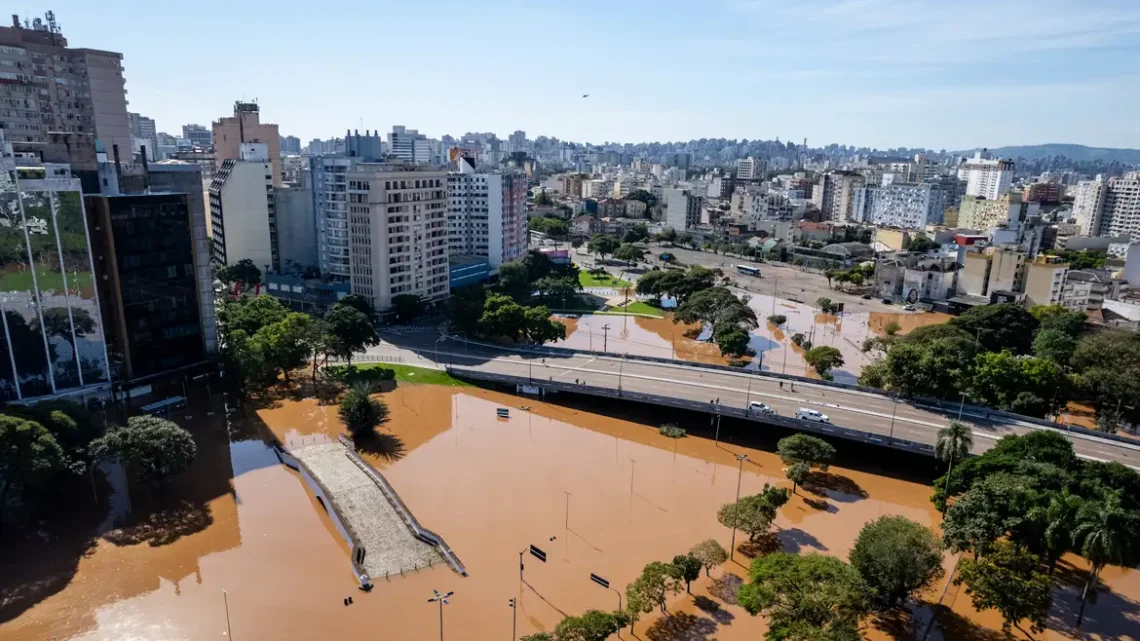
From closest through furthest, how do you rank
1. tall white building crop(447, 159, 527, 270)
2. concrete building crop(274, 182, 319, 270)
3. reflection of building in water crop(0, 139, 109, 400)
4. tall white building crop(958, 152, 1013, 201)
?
reflection of building in water crop(0, 139, 109, 400), concrete building crop(274, 182, 319, 270), tall white building crop(447, 159, 527, 270), tall white building crop(958, 152, 1013, 201)

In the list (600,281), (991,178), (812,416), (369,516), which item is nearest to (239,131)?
(600,281)

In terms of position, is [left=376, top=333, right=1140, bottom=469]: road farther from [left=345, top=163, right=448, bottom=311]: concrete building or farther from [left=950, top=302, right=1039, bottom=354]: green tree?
[left=950, top=302, right=1039, bottom=354]: green tree

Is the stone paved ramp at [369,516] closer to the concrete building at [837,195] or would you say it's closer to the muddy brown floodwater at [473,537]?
the muddy brown floodwater at [473,537]

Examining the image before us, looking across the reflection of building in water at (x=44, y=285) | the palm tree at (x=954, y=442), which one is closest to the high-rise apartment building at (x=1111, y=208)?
the palm tree at (x=954, y=442)

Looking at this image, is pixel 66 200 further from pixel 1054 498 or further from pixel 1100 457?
pixel 1100 457

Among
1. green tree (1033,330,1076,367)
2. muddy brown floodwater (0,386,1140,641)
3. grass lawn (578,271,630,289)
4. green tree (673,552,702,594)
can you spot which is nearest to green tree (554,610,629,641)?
muddy brown floodwater (0,386,1140,641)

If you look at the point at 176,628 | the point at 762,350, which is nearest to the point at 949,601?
the point at 176,628
